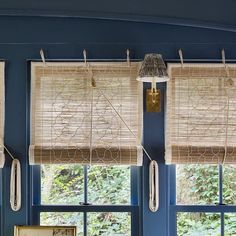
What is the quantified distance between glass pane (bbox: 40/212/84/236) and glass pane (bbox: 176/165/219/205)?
A: 0.82 metres

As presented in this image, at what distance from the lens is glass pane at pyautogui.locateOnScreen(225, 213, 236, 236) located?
3437mm

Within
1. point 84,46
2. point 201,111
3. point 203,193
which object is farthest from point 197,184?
point 84,46

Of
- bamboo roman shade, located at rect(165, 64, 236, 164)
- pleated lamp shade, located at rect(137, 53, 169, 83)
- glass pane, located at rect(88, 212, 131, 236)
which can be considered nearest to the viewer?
pleated lamp shade, located at rect(137, 53, 169, 83)

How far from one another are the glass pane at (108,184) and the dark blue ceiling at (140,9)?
1.24 m

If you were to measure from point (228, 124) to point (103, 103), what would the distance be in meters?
1.01

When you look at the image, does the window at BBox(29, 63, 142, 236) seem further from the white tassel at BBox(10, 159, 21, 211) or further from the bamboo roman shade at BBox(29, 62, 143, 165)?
the white tassel at BBox(10, 159, 21, 211)

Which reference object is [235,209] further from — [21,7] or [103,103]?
[21,7]

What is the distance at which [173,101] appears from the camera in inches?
132

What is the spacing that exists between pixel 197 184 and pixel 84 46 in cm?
146

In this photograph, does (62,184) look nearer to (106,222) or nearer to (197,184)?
(106,222)

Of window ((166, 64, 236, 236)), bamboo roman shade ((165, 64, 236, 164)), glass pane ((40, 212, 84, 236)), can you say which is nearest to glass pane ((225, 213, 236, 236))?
window ((166, 64, 236, 236))

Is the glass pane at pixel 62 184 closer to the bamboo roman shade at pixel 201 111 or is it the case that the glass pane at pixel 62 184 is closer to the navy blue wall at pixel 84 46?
the navy blue wall at pixel 84 46

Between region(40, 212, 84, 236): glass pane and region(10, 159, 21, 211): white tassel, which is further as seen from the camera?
region(40, 212, 84, 236): glass pane

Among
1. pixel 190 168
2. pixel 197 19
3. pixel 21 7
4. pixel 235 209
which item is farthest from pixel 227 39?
pixel 21 7
